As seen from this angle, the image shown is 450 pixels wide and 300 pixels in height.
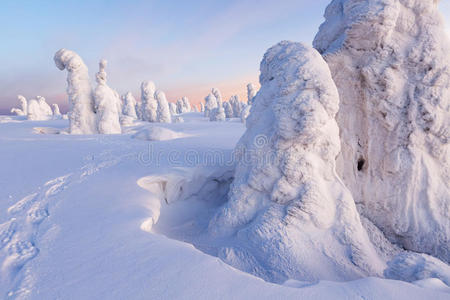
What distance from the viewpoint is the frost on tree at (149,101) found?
17.6 meters

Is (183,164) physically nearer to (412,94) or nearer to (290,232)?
(290,232)

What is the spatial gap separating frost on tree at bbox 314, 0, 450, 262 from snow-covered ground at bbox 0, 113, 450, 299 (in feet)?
6.89

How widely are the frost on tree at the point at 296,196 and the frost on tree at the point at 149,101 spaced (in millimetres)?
16901

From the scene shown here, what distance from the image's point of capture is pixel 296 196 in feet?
6.92

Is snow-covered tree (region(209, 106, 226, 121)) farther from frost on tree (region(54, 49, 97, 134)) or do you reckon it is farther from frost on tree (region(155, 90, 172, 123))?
frost on tree (region(54, 49, 97, 134))

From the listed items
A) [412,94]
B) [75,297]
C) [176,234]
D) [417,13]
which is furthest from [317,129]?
[417,13]

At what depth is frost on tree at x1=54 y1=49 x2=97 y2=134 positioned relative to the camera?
7.88m

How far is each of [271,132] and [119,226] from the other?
1700 mm

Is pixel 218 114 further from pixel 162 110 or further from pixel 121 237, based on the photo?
pixel 121 237

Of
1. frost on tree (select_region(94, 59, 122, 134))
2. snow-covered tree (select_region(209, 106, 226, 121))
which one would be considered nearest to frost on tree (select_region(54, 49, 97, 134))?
frost on tree (select_region(94, 59, 122, 134))

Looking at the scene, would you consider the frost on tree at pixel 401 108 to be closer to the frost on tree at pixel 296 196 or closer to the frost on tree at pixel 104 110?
the frost on tree at pixel 296 196

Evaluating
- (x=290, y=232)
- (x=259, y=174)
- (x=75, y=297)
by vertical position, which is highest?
(x=259, y=174)

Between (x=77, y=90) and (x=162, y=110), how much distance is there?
10085 mm

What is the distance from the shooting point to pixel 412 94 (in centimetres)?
275
